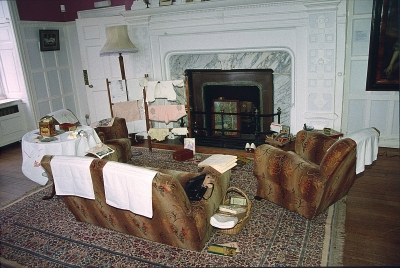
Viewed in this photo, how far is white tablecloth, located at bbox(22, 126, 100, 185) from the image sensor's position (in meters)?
3.57

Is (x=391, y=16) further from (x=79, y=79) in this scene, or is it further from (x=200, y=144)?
(x=79, y=79)

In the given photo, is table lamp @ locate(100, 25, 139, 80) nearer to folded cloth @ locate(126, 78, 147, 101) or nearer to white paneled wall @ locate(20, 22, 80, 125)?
folded cloth @ locate(126, 78, 147, 101)

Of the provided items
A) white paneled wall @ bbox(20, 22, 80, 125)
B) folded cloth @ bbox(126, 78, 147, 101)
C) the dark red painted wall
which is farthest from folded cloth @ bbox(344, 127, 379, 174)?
white paneled wall @ bbox(20, 22, 80, 125)

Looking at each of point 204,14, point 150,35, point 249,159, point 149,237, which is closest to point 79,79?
point 150,35

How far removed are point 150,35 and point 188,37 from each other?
24.8 inches

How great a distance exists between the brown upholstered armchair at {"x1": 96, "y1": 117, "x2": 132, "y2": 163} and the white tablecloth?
275 millimetres

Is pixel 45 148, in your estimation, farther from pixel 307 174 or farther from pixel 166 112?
pixel 307 174

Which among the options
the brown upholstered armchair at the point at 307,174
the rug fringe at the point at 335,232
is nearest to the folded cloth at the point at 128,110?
the brown upholstered armchair at the point at 307,174

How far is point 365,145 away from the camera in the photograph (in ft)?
8.85

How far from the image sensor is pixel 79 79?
6.30m

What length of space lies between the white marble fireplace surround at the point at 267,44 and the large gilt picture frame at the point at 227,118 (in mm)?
563

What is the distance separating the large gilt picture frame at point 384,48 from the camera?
3770mm

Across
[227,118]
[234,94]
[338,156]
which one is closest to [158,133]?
[227,118]

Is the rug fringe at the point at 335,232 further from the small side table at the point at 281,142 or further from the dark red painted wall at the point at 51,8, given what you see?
the dark red painted wall at the point at 51,8
